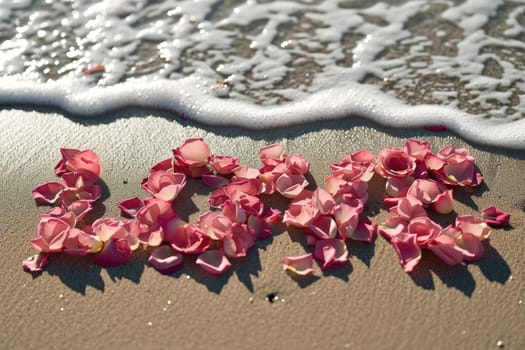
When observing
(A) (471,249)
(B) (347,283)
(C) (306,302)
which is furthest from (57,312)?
(A) (471,249)

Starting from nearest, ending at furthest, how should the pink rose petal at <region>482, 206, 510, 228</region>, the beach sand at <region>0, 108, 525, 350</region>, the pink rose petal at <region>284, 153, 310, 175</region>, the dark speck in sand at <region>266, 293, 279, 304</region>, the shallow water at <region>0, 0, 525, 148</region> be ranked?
the beach sand at <region>0, 108, 525, 350</region>, the dark speck in sand at <region>266, 293, 279, 304</region>, the pink rose petal at <region>482, 206, 510, 228</region>, the pink rose petal at <region>284, 153, 310, 175</region>, the shallow water at <region>0, 0, 525, 148</region>

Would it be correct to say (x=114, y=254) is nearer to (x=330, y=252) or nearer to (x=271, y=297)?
(x=271, y=297)

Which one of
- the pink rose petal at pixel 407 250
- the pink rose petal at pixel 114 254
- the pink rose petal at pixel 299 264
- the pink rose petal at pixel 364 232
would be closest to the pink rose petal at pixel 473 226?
the pink rose petal at pixel 407 250

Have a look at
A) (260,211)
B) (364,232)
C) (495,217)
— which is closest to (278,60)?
(260,211)

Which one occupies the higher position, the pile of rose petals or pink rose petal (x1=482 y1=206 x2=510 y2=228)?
the pile of rose petals

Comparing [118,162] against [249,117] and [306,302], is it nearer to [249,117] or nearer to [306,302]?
[249,117]

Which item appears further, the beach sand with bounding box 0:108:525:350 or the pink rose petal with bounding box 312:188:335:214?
the pink rose petal with bounding box 312:188:335:214

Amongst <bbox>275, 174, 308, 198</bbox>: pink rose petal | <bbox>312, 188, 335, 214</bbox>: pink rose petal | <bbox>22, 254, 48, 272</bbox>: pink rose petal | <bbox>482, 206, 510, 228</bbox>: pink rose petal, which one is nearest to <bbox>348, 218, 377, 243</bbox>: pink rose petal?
<bbox>312, 188, 335, 214</bbox>: pink rose petal

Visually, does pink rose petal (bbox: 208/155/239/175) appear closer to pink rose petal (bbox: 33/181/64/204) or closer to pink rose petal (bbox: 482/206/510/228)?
pink rose petal (bbox: 33/181/64/204)
